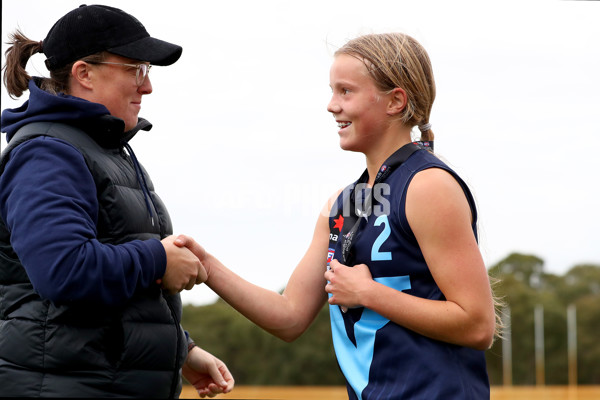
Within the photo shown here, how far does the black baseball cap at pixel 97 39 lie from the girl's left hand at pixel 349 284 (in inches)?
43.2

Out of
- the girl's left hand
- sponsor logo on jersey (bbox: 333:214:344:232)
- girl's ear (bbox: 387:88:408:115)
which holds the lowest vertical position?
the girl's left hand

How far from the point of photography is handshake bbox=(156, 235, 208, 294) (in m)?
2.91

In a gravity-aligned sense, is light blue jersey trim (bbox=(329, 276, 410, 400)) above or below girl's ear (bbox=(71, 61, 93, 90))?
below

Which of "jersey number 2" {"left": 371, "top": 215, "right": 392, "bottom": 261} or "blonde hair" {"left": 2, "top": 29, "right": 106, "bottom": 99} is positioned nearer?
"jersey number 2" {"left": 371, "top": 215, "right": 392, "bottom": 261}

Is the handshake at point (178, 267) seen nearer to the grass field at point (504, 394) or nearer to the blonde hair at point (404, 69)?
the blonde hair at point (404, 69)

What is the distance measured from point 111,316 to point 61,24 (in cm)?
118

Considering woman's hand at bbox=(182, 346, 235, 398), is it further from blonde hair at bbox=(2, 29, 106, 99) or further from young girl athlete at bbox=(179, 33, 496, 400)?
blonde hair at bbox=(2, 29, 106, 99)

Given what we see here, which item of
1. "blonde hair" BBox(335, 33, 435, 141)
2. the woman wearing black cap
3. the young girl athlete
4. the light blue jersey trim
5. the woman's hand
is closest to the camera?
the woman wearing black cap

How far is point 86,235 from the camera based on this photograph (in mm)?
2658

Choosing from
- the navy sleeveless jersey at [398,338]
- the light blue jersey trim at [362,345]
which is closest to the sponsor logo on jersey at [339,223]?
the navy sleeveless jersey at [398,338]

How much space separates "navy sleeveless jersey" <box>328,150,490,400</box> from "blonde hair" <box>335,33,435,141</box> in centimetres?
21

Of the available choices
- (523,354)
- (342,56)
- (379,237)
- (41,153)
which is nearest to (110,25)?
(41,153)

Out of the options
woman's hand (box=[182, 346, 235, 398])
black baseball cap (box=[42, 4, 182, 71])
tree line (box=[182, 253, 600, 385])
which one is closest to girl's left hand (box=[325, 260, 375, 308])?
woman's hand (box=[182, 346, 235, 398])

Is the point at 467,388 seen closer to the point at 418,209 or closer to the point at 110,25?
the point at 418,209
